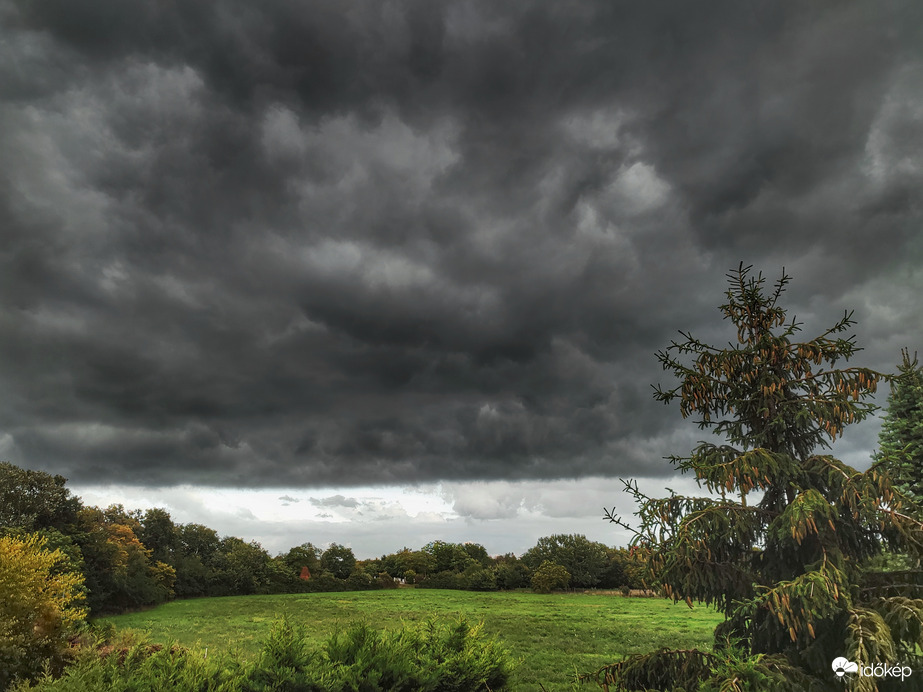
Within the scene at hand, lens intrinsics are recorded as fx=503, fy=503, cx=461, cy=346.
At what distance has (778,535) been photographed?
8.49 meters

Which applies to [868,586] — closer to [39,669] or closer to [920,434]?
[39,669]

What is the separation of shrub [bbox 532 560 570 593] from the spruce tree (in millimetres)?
78904

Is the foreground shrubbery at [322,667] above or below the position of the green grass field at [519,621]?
above

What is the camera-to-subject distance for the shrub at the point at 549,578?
3201 inches

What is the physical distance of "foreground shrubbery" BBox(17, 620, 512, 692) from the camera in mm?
8405

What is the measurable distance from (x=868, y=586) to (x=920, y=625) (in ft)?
5.45

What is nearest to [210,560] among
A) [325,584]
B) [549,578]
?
[325,584]

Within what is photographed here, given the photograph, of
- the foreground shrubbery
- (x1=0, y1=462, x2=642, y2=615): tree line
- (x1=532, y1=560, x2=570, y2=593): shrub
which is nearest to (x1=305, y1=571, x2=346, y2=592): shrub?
(x1=0, y1=462, x2=642, y2=615): tree line

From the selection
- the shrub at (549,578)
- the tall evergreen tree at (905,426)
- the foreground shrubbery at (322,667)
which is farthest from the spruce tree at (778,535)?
the shrub at (549,578)

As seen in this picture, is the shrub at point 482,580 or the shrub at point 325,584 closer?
the shrub at point 482,580

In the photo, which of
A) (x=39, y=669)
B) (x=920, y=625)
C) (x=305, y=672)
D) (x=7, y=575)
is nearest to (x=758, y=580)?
(x=920, y=625)

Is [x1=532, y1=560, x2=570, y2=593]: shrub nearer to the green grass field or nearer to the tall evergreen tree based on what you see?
the green grass field

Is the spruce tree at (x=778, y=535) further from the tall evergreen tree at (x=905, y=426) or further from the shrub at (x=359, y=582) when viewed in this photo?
the shrub at (x=359, y=582)

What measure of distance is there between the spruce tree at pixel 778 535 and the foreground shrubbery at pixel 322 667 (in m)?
3.02
